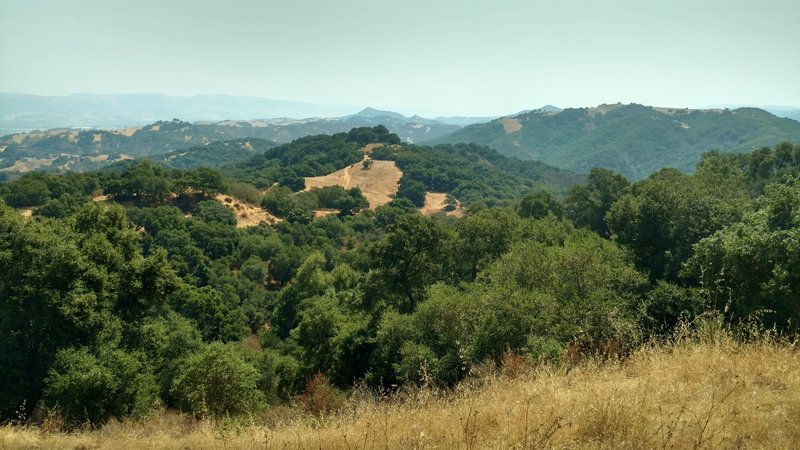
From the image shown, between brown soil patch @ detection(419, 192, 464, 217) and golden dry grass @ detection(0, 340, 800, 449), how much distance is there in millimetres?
108034

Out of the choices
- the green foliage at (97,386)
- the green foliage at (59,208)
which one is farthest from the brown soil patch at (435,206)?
the green foliage at (97,386)

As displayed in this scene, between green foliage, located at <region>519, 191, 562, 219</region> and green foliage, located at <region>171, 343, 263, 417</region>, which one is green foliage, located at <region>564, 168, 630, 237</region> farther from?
green foliage, located at <region>171, 343, 263, 417</region>

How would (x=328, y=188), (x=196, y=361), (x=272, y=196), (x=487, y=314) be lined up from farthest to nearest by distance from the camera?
(x=328, y=188) < (x=272, y=196) < (x=196, y=361) < (x=487, y=314)

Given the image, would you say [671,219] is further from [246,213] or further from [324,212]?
[324,212]

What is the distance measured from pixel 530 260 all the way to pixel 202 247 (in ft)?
199

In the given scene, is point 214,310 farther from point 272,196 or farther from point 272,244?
point 272,196

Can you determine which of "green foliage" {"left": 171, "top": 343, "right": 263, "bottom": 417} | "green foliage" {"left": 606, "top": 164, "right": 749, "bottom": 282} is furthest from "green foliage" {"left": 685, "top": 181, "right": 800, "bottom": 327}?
"green foliage" {"left": 171, "top": 343, "right": 263, "bottom": 417}

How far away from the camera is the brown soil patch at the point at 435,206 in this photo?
391 feet

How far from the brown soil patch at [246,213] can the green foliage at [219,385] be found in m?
69.4

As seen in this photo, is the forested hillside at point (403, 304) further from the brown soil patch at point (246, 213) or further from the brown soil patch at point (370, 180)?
the brown soil patch at point (370, 180)

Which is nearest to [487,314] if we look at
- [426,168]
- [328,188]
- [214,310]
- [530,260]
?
[530,260]

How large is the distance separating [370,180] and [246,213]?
183 feet

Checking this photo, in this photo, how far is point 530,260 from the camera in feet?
73.4

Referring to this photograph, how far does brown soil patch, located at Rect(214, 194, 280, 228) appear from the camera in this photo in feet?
284
